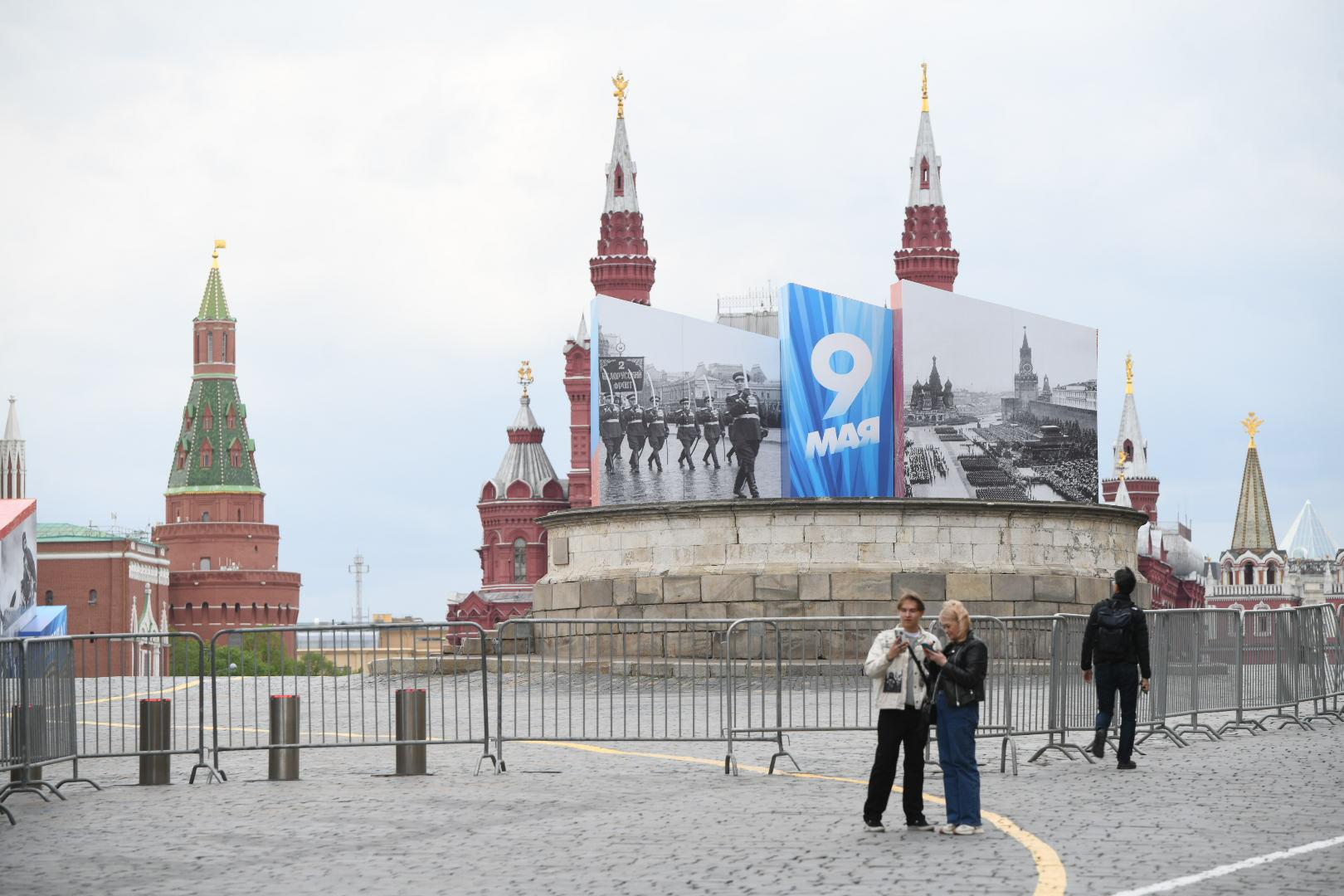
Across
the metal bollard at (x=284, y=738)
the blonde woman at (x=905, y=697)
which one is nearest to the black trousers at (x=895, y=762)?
the blonde woman at (x=905, y=697)

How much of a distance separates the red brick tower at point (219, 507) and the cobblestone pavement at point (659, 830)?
126m

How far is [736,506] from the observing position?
23984mm

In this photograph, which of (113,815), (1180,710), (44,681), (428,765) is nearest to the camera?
(113,815)

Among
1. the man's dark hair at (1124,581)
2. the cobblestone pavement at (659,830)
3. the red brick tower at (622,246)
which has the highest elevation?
the red brick tower at (622,246)

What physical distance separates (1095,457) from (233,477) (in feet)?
321

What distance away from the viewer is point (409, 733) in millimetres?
13547

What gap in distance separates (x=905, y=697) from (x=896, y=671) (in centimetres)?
14

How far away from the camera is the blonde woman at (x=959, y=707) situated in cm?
998

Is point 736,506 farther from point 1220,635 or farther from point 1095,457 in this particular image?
point 1095,457

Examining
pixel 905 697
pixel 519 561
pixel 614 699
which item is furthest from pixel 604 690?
pixel 519 561

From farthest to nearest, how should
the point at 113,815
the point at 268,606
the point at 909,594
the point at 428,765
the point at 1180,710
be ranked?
the point at 268,606 < the point at 1180,710 < the point at 428,765 < the point at 113,815 < the point at 909,594

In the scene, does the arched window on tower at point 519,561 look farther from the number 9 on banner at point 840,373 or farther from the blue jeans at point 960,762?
the blue jeans at point 960,762

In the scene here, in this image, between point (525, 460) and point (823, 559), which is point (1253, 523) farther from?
point (823, 559)

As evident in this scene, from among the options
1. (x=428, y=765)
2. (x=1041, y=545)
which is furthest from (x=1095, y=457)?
(x=428, y=765)
